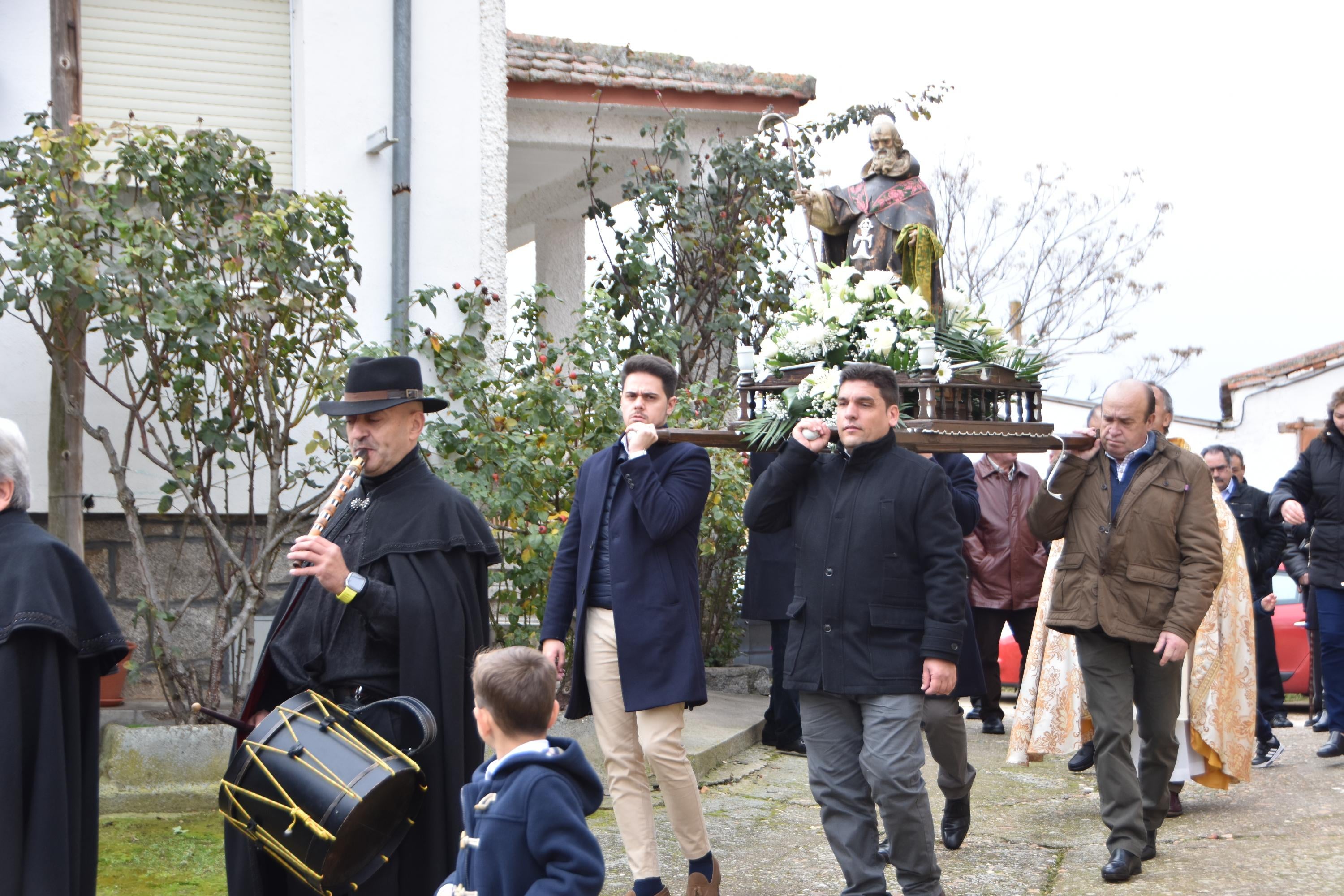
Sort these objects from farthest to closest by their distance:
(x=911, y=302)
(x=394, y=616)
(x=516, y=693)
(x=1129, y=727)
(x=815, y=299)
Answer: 1. (x=1129, y=727)
2. (x=815, y=299)
3. (x=911, y=302)
4. (x=394, y=616)
5. (x=516, y=693)

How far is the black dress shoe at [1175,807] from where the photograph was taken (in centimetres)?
679

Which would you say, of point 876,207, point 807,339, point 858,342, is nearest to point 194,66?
point 876,207

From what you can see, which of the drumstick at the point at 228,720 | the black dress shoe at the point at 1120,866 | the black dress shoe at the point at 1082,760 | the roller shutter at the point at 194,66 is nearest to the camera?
the drumstick at the point at 228,720

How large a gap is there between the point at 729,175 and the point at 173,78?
4.03 m

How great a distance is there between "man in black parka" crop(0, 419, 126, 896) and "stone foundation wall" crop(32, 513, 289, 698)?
433 centimetres

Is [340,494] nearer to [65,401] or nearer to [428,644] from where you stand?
[428,644]

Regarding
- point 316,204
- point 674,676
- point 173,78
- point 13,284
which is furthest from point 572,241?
point 674,676

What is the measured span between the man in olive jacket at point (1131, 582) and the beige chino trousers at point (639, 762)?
1.70 m

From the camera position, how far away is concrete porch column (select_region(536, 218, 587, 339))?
12219 millimetres

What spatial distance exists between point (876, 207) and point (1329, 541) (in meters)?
3.80

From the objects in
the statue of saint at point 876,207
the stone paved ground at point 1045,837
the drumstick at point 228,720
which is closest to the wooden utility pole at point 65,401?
the stone paved ground at point 1045,837

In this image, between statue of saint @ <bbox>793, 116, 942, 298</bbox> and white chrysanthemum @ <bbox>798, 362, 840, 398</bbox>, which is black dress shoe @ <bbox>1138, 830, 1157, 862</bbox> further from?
statue of saint @ <bbox>793, 116, 942, 298</bbox>

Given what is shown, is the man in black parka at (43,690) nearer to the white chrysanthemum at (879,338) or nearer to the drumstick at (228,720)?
the drumstick at (228,720)

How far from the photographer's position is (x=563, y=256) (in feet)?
40.8
